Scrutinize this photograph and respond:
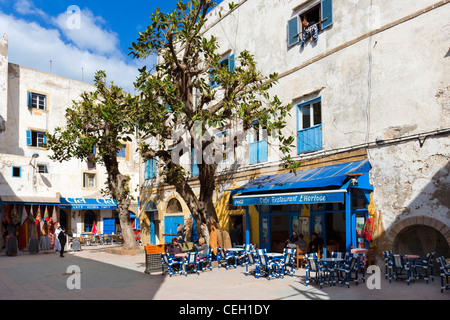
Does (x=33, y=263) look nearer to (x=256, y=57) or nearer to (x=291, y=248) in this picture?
(x=291, y=248)

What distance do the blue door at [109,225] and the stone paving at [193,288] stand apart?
21.3 m

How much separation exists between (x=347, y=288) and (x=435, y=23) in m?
7.14

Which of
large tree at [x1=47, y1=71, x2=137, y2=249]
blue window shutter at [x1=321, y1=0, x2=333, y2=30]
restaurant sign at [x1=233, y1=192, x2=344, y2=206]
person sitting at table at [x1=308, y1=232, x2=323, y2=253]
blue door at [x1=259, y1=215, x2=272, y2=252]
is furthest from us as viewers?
large tree at [x1=47, y1=71, x2=137, y2=249]

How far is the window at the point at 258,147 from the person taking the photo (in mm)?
15648

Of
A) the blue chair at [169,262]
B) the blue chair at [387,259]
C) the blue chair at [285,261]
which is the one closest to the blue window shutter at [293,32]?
the blue chair at [285,261]

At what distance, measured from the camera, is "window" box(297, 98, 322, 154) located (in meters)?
13.5

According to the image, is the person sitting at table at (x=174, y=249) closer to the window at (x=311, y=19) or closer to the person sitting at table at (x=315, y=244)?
the person sitting at table at (x=315, y=244)

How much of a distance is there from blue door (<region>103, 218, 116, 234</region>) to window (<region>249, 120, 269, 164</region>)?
878 inches

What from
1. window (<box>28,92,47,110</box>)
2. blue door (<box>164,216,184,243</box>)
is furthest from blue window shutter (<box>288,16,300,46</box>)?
window (<box>28,92,47,110</box>)

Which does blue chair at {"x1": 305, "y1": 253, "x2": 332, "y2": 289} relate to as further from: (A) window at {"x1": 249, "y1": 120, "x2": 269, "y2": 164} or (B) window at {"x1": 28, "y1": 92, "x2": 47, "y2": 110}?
(B) window at {"x1": 28, "y1": 92, "x2": 47, "y2": 110}

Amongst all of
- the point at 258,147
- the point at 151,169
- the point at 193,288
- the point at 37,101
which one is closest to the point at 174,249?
the point at 193,288

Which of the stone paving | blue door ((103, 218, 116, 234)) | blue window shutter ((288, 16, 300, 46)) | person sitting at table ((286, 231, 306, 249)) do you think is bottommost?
blue door ((103, 218, 116, 234))

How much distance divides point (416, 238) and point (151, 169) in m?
16.7
